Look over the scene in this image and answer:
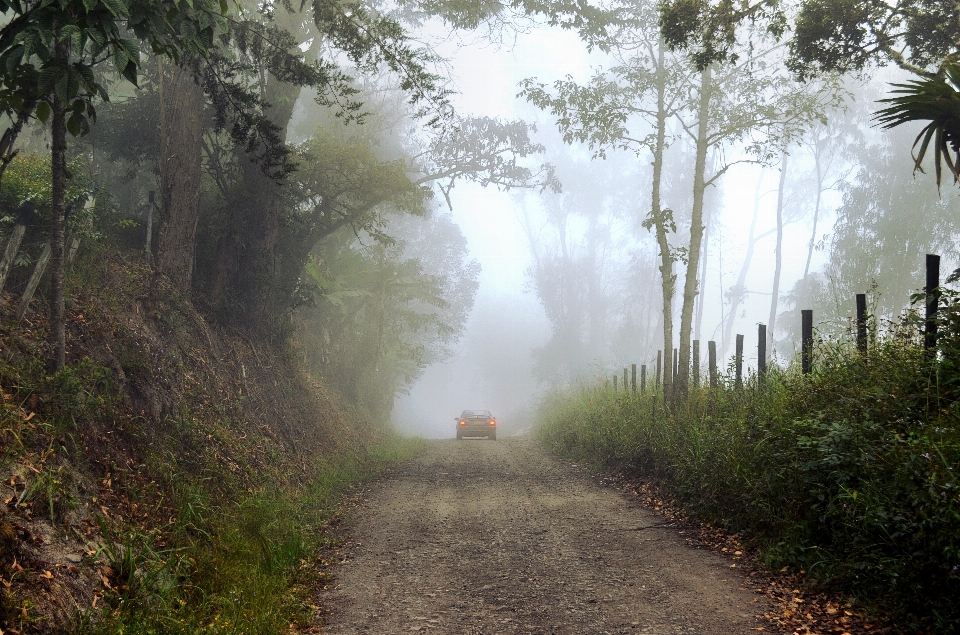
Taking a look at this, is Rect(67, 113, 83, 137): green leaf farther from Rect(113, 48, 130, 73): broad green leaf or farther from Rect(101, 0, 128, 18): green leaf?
Rect(101, 0, 128, 18): green leaf

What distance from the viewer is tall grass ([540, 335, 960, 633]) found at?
4605mm

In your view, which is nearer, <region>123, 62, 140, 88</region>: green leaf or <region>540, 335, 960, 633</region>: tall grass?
<region>540, 335, 960, 633</region>: tall grass

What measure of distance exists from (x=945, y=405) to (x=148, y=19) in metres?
7.34

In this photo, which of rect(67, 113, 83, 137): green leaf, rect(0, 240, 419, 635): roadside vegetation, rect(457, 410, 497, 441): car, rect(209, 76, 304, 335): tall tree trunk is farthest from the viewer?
rect(457, 410, 497, 441): car

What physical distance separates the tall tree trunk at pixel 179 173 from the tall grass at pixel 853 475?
8.80m

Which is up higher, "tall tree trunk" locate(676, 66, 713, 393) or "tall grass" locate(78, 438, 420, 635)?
"tall tree trunk" locate(676, 66, 713, 393)

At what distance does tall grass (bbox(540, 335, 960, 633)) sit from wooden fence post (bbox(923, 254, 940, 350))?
16 centimetres

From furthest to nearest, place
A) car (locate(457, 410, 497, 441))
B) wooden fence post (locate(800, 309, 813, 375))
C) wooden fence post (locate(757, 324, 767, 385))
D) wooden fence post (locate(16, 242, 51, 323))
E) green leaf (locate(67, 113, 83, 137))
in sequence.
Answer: car (locate(457, 410, 497, 441)), wooden fence post (locate(757, 324, 767, 385)), wooden fence post (locate(800, 309, 813, 375)), wooden fence post (locate(16, 242, 51, 323)), green leaf (locate(67, 113, 83, 137))

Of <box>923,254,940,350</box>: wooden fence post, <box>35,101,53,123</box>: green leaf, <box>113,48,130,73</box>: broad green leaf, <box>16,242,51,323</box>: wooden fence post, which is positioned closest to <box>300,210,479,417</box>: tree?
<box>16,242,51,323</box>: wooden fence post

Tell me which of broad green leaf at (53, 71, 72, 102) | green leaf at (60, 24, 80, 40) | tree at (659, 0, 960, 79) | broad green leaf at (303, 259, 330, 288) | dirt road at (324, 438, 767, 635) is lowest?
dirt road at (324, 438, 767, 635)

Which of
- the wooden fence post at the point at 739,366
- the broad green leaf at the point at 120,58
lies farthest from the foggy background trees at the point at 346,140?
the wooden fence post at the point at 739,366

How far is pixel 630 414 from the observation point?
14188 millimetres

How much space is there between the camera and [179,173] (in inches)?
452

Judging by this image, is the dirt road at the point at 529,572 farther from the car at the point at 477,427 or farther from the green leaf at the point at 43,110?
the car at the point at 477,427
